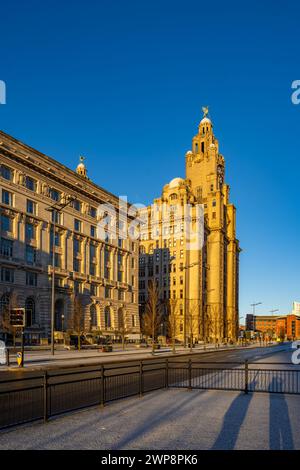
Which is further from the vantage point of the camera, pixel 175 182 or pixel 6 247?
pixel 175 182

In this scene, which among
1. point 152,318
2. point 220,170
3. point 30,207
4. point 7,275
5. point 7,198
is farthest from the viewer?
point 220,170

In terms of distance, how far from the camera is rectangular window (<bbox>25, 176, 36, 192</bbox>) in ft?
217

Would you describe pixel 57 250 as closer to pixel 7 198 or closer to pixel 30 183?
pixel 30 183

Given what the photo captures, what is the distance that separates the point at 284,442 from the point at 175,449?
2.37 m

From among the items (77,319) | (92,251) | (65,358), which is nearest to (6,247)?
(77,319)

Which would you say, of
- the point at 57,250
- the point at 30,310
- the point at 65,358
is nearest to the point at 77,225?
the point at 57,250

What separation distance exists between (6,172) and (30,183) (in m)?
5.51

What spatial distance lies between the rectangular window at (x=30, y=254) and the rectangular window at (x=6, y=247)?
343 centimetres

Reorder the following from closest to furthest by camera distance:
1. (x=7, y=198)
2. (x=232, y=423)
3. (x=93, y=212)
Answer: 1. (x=232, y=423)
2. (x=7, y=198)
3. (x=93, y=212)

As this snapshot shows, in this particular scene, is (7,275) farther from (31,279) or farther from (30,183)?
(30,183)

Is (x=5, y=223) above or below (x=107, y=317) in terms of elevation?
above

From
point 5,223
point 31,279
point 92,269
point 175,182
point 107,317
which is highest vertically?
point 175,182

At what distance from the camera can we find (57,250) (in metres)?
72.5

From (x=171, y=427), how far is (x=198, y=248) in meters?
120
